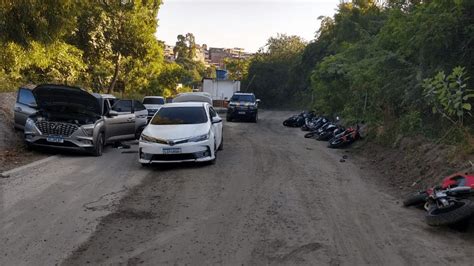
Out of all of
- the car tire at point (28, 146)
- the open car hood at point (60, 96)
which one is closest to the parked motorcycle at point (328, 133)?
the open car hood at point (60, 96)

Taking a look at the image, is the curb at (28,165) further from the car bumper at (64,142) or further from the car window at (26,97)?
the car window at (26,97)

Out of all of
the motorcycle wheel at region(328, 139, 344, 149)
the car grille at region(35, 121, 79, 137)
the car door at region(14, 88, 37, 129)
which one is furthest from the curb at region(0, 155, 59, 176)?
the motorcycle wheel at region(328, 139, 344, 149)

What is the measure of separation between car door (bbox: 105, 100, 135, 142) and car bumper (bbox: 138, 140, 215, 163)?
3.32 metres

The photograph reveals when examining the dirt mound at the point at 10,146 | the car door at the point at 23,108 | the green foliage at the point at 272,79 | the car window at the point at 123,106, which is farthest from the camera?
the green foliage at the point at 272,79

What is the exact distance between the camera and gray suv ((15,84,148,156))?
12000mm

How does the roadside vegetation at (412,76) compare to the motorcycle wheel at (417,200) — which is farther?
the roadside vegetation at (412,76)

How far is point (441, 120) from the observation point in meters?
11.7

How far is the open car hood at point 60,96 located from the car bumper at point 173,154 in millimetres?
3027

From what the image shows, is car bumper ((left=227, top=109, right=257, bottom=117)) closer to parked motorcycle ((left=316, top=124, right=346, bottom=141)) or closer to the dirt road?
parked motorcycle ((left=316, top=124, right=346, bottom=141))

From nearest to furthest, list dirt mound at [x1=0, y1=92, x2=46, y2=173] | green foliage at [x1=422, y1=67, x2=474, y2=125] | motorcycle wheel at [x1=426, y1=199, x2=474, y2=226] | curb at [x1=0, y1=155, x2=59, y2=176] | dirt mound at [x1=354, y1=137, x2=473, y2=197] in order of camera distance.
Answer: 1. motorcycle wheel at [x1=426, y1=199, x2=474, y2=226]
2. dirt mound at [x1=354, y1=137, x2=473, y2=197]
3. green foliage at [x1=422, y1=67, x2=474, y2=125]
4. curb at [x1=0, y1=155, x2=59, y2=176]
5. dirt mound at [x1=0, y1=92, x2=46, y2=173]

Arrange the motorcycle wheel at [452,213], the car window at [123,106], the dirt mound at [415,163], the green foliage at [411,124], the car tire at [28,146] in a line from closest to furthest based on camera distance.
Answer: the motorcycle wheel at [452,213] < the dirt mound at [415,163] < the car tire at [28,146] < the green foliage at [411,124] < the car window at [123,106]

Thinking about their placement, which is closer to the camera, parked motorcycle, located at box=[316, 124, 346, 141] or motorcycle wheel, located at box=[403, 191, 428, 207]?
motorcycle wheel, located at box=[403, 191, 428, 207]

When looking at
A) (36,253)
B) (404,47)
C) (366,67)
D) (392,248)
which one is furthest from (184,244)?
(366,67)

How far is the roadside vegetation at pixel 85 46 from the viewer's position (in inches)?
553
